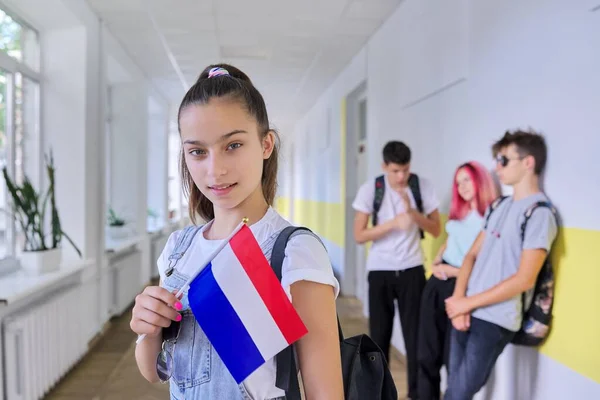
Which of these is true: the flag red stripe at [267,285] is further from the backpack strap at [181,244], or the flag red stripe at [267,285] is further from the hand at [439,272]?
the hand at [439,272]

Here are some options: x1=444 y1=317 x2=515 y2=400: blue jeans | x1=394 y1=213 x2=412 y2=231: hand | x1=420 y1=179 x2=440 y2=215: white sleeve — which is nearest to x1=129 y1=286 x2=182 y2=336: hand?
x1=444 y1=317 x2=515 y2=400: blue jeans

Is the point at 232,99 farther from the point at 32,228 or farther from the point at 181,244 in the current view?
the point at 32,228

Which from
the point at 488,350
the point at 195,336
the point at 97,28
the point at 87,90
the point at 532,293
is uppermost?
the point at 97,28

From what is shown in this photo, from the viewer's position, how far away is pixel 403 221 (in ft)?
8.98

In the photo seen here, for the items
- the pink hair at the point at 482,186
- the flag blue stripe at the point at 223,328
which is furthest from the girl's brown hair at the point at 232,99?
the pink hair at the point at 482,186

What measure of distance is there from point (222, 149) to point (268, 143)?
0.48 ft

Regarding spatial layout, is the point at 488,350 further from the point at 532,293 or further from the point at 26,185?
the point at 26,185

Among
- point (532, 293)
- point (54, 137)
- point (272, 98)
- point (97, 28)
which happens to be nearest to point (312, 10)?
point (97, 28)

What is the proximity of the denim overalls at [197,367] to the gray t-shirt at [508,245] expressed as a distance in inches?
54.5

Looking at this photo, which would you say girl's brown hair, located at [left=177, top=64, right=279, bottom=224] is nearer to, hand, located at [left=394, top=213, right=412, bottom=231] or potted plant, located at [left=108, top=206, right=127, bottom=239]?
hand, located at [left=394, top=213, right=412, bottom=231]

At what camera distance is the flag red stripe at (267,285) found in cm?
81

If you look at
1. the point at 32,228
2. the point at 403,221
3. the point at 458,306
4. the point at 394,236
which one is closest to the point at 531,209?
the point at 458,306

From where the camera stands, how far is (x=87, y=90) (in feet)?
13.4

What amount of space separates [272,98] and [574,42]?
6647 mm
